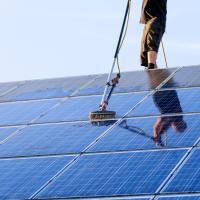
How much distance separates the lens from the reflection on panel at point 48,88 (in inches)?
745

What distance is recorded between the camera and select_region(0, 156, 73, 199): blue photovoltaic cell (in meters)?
13.4

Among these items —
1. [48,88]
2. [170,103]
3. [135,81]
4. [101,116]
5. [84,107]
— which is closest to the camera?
[101,116]

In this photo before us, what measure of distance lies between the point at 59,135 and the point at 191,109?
2301 mm

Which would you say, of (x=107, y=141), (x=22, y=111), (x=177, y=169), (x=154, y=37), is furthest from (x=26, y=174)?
(x=154, y=37)

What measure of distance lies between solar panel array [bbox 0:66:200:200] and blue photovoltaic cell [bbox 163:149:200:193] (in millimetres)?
15

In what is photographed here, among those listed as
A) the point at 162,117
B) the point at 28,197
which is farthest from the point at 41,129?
the point at 28,197

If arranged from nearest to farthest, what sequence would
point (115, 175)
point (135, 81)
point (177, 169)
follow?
point (177, 169), point (115, 175), point (135, 81)

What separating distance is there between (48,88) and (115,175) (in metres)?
6.71

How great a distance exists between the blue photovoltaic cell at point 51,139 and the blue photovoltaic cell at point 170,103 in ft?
3.29

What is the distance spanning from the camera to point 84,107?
17.3 meters

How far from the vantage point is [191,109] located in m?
15.8

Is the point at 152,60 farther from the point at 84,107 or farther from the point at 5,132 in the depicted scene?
the point at 5,132

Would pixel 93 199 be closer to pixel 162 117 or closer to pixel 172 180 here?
pixel 172 180

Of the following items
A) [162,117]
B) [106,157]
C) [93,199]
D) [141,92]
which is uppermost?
[141,92]
